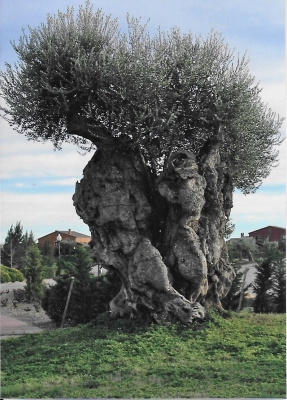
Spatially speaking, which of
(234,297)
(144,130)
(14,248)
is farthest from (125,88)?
(14,248)

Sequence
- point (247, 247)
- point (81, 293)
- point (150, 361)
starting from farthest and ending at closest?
point (247, 247) < point (81, 293) < point (150, 361)

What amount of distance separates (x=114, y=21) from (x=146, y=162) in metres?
3.90

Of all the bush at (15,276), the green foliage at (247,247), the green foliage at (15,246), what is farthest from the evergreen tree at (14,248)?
the green foliage at (247,247)

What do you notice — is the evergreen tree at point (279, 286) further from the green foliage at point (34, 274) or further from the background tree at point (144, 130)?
the green foliage at point (34, 274)

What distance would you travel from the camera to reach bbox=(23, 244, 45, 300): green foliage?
2464cm

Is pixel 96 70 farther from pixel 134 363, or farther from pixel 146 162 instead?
pixel 134 363

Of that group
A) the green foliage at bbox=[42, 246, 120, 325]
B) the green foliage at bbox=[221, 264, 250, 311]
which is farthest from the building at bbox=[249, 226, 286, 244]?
the green foliage at bbox=[42, 246, 120, 325]

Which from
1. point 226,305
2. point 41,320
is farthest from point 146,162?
point 41,320

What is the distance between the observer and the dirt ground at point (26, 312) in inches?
780

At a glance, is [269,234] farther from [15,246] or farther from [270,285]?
[15,246]

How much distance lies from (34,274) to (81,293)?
23.3ft

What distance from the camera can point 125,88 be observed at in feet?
42.4

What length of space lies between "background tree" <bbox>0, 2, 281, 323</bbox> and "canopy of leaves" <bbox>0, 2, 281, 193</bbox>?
30 millimetres

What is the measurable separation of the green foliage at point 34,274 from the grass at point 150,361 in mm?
10031
